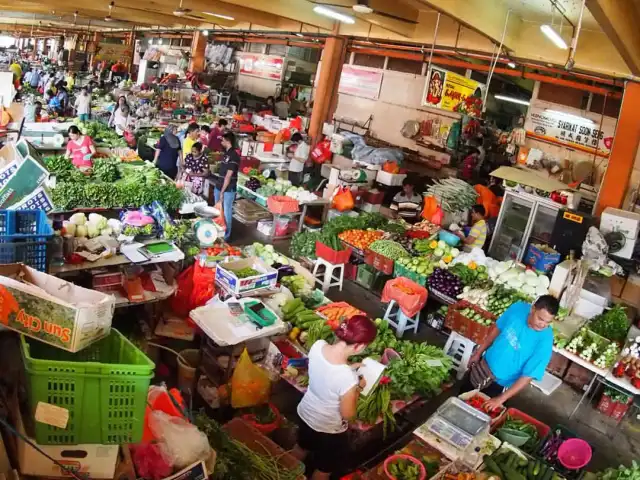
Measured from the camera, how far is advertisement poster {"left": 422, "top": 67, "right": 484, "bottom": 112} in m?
8.87

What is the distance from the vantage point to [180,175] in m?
10.8

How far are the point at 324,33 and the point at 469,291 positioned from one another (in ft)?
30.5

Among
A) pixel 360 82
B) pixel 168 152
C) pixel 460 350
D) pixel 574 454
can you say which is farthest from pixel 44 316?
pixel 360 82

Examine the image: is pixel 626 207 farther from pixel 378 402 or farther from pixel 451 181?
pixel 378 402

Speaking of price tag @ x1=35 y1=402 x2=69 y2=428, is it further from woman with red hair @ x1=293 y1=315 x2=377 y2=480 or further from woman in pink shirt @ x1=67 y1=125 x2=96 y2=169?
woman in pink shirt @ x1=67 y1=125 x2=96 y2=169

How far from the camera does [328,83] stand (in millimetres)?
14203

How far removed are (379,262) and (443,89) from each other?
10.0ft

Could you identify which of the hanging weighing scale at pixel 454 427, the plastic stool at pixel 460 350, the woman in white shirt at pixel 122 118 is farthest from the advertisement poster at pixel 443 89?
the woman in white shirt at pixel 122 118

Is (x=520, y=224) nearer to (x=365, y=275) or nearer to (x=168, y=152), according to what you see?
(x=365, y=275)

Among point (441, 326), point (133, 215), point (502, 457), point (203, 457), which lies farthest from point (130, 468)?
point (441, 326)

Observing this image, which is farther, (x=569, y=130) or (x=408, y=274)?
→ (x=569, y=130)

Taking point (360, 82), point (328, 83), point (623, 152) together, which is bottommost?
point (623, 152)

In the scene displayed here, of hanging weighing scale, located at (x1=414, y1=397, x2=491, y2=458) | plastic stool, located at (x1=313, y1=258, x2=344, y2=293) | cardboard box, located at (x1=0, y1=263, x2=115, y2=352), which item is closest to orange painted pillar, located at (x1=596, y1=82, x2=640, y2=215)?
plastic stool, located at (x1=313, y1=258, x2=344, y2=293)

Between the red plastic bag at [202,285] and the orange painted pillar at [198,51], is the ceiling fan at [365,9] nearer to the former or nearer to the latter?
the red plastic bag at [202,285]
